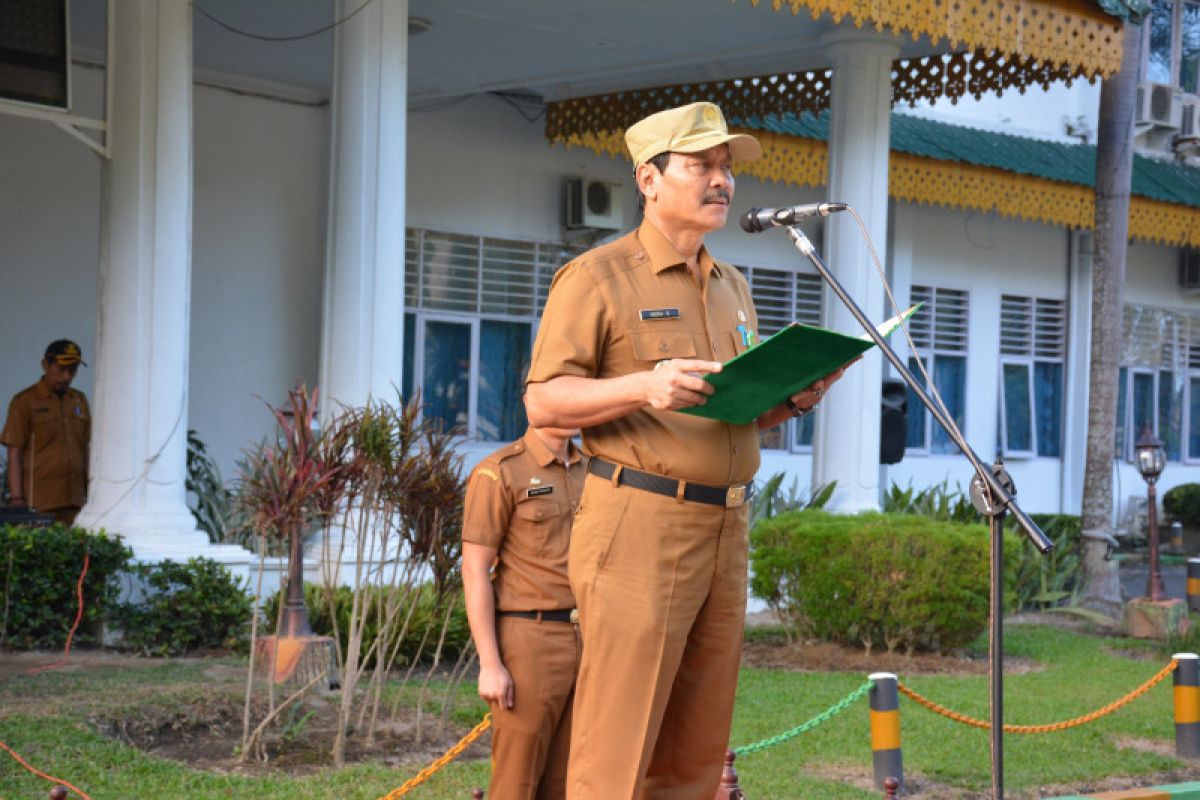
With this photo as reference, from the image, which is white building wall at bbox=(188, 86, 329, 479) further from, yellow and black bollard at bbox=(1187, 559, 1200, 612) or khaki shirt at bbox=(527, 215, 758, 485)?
khaki shirt at bbox=(527, 215, 758, 485)

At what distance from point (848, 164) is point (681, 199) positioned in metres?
9.13

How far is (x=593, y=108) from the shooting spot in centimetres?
1521

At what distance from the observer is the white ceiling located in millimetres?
12047

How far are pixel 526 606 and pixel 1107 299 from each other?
10772 mm

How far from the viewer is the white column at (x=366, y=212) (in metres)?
10.4

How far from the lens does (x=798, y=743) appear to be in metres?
8.05

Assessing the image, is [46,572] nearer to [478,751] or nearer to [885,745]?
[478,751]

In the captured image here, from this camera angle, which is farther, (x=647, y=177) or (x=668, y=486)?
(x=647, y=177)

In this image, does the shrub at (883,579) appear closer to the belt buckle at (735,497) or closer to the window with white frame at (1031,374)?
the belt buckle at (735,497)

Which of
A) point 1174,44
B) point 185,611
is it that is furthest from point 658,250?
point 1174,44

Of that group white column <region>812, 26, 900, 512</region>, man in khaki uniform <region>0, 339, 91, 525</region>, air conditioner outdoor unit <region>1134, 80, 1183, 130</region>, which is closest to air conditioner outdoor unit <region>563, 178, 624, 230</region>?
white column <region>812, 26, 900, 512</region>

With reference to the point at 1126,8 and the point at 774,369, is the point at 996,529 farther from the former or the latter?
the point at 1126,8

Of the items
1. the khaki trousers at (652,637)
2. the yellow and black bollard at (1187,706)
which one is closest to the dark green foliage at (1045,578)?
the yellow and black bollard at (1187,706)

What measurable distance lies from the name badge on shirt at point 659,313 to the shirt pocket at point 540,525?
3.20 ft
